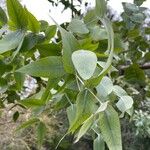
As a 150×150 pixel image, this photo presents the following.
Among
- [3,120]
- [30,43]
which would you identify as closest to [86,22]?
[30,43]

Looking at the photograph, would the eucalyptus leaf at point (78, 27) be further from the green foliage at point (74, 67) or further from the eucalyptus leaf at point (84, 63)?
the eucalyptus leaf at point (84, 63)

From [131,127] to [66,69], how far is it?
207 centimetres

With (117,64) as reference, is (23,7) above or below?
above

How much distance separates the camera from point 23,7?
0.30 meters

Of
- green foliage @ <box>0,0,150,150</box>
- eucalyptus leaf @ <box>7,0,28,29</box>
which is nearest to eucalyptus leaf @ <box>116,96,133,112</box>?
green foliage @ <box>0,0,150,150</box>

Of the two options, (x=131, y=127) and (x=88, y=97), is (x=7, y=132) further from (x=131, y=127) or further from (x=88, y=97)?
(x=88, y=97)

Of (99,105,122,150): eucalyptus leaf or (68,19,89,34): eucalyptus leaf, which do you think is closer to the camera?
(99,105,122,150): eucalyptus leaf

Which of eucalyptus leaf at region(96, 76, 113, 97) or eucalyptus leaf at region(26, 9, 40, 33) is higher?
eucalyptus leaf at region(26, 9, 40, 33)

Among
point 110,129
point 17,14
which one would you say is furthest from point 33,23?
point 110,129

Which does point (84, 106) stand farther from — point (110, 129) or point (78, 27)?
point (78, 27)

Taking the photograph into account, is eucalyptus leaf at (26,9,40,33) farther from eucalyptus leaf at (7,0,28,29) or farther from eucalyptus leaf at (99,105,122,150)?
eucalyptus leaf at (99,105,122,150)

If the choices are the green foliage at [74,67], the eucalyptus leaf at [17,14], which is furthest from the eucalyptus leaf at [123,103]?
the eucalyptus leaf at [17,14]

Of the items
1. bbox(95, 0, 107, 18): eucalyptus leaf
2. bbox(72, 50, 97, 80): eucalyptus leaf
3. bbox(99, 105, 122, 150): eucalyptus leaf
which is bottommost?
bbox(99, 105, 122, 150): eucalyptus leaf

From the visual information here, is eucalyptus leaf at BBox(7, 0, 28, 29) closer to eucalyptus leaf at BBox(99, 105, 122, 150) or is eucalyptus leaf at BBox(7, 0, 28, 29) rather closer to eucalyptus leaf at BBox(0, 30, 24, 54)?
eucalyptus leaf at BBox(0, 30, 24, 54)
